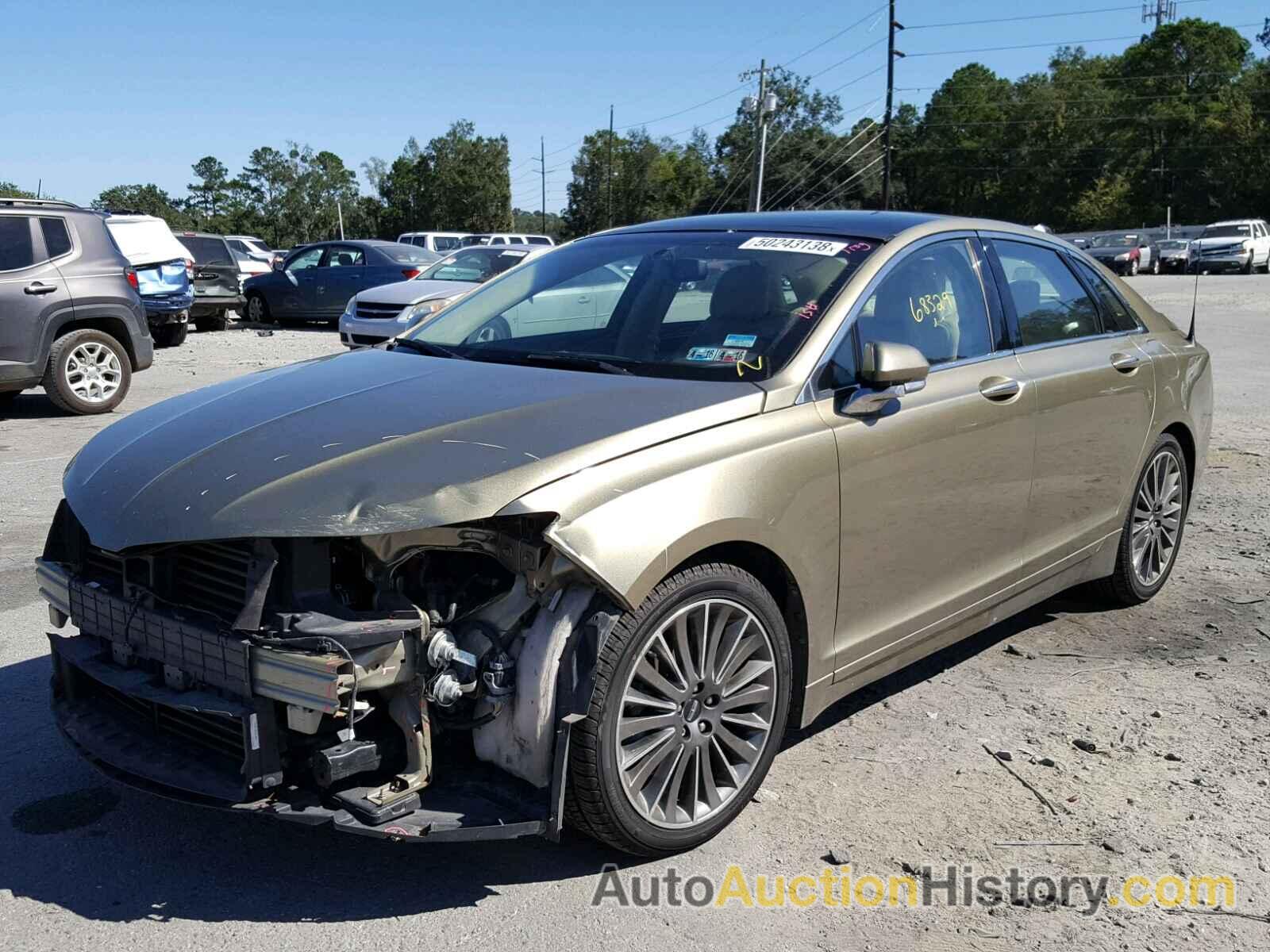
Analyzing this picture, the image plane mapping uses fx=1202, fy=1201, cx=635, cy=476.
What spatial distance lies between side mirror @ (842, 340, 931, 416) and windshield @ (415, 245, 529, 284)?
14075 mm

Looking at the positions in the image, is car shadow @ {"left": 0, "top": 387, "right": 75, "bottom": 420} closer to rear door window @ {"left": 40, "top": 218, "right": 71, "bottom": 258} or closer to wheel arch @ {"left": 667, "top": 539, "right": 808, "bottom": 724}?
rear door window @ {"left": 40, "top": 218, "right": 71, "bottom": 258}

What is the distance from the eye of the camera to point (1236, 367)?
15.1 metres

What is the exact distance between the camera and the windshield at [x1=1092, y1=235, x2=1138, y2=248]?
153 ft

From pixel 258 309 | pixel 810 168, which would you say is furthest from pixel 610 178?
pixel 258 309

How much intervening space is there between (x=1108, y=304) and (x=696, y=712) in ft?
10.2

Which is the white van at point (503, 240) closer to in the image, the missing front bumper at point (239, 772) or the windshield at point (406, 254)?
the windshield at point (406, 254)

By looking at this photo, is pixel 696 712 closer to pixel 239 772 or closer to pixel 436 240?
pixel 239 772

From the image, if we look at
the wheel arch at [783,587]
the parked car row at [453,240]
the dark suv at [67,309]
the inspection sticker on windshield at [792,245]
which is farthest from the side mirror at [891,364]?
the parked car row at [453,240]

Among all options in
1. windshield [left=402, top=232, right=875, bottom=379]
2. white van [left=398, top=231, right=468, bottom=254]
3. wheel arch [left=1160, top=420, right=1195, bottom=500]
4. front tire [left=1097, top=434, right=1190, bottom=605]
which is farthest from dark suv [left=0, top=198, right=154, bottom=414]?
white van [left=398, top=231, right=468, bottom=254]

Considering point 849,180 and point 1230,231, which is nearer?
point 1230,231

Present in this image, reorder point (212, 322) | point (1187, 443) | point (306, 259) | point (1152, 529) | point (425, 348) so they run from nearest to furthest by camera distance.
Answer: point (425, 348)
point (1152, 529)
point (1187, 443)
point (212, 322)
point (306, 259)

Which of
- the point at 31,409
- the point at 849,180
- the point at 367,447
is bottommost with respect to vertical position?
the point at 31,409

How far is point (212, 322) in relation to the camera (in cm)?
2162

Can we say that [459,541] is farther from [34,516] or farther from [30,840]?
[34,516]
